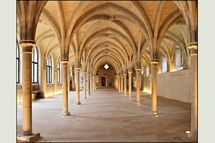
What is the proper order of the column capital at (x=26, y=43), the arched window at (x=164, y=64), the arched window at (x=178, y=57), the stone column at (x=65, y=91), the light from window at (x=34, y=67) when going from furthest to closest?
the arched window at (x=164, y=64) → the arched window at (x=178, y=57) → the light from window at (x=34, y=67) → the stone column at (x=65, y=91) → the column capital at (x=26, y=43)

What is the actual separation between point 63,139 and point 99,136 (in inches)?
45.1

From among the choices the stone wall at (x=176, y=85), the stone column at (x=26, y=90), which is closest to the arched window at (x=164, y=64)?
the stone wall at (x=176, y=85)

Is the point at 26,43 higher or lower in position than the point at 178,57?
lower

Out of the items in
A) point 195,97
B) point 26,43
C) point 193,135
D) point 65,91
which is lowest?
point 193,135

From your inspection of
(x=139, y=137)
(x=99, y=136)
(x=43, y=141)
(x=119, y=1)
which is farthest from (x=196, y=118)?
(x=119, y=1)

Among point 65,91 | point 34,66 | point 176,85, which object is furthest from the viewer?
point 34,66

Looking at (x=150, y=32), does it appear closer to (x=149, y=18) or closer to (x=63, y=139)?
(x=149, y=18)

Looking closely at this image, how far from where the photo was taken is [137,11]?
11.3m

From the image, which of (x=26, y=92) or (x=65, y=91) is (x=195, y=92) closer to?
(x=26, y=92)

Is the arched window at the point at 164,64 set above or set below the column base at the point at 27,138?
above

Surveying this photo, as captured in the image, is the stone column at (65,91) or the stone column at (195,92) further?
the stone column at (65,91)

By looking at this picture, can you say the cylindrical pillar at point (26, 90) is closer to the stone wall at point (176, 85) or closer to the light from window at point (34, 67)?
the stone wall at point (176, 85)

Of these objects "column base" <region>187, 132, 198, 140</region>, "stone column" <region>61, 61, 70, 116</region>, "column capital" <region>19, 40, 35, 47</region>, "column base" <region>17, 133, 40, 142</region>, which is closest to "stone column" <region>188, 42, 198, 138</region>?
"column base" <region>187, 132, 198, 140</region>

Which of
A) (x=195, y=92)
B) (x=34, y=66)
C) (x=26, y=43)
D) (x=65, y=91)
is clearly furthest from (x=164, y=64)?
(x=26, y=43)
